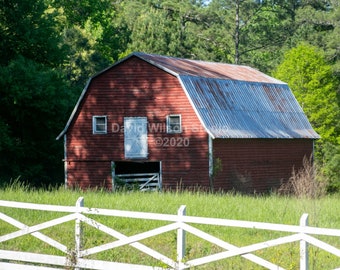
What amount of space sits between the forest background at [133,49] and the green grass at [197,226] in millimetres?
14618

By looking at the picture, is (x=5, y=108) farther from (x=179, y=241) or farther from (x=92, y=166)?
(x=179, y=241)

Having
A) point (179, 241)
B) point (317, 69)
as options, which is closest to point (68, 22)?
point (317, 69)

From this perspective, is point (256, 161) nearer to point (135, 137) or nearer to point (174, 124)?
point (174, 124)

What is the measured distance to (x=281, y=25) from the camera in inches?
2532

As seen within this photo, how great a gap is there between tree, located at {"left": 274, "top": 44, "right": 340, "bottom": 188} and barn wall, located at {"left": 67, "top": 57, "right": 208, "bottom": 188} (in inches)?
661

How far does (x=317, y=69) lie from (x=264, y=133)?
16824 millimetres

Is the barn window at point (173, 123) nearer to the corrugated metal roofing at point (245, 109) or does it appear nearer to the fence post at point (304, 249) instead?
the corrugated metal roofing at point (245, 109)

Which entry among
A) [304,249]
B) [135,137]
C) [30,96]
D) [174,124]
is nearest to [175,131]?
[174,124]

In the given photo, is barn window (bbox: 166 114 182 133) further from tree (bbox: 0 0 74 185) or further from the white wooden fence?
the white wooden fence

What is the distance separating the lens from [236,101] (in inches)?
1433

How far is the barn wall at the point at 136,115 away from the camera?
3462 cm

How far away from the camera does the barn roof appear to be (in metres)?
34.5

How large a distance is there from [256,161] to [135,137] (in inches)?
198

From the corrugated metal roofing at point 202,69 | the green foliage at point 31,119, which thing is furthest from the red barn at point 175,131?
the green foliage at point 31,119
